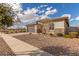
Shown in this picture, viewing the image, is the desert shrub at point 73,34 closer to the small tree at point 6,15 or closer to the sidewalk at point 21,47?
the sidewalk at point 21,47

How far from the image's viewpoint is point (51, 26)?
5680 mm

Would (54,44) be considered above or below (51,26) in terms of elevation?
below

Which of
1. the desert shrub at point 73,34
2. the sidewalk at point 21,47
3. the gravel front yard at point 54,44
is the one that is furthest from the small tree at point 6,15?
the desert shrub at point 73,34

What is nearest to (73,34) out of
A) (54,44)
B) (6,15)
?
(54,44)

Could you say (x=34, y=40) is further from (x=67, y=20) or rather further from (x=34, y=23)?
(x=67, y=20)

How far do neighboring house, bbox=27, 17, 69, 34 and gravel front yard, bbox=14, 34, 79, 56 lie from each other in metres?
0.10

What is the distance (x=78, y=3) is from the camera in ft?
17.9

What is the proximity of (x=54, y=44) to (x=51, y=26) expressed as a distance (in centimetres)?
32

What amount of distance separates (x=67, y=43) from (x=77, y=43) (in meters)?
0.17

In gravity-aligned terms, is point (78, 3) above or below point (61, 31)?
above

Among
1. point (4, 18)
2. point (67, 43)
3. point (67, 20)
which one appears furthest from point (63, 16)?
point (4, 18)

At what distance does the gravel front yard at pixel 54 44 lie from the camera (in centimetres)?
554

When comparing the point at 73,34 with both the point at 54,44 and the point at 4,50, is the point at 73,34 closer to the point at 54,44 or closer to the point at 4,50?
the point at 54,44

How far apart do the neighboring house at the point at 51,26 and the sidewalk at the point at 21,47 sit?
29 centimetres
